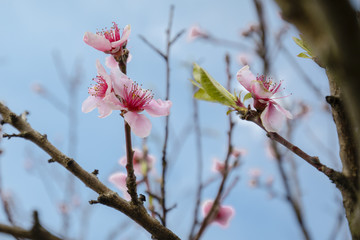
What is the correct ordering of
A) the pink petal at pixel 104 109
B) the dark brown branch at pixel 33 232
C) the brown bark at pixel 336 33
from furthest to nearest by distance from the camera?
the pink petal at pixel 104 109, the dark brown branch at pixel 33 232, the brown bark at pixel 336 33

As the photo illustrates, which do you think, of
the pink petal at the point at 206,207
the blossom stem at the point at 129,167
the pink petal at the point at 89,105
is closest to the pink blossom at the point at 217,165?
the pink petal at the point at 206,207

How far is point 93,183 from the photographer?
75 centimetres

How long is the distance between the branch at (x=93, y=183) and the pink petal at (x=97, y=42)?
11.0 inches

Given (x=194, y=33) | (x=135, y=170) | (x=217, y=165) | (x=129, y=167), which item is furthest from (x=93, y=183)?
(x=194, y=33)

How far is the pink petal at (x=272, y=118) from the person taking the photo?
0.78m

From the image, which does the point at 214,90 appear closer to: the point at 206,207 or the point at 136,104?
the point at 136,104

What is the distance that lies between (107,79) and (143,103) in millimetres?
203

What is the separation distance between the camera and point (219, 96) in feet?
2.76

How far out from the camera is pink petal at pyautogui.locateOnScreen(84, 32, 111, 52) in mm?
880

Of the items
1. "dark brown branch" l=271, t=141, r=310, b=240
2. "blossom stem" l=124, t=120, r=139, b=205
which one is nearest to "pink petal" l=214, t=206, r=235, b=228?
"dark brown branch" l=271, t=141, r=310, b=240

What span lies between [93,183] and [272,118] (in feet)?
1.58

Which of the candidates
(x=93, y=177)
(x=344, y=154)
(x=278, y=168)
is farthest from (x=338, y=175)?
(x=278, y=168)

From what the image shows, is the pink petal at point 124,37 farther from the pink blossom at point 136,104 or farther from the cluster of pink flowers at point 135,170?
the cluster of pink flowers at point 135,170

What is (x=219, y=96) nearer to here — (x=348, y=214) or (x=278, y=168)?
(x=348, y=214)
